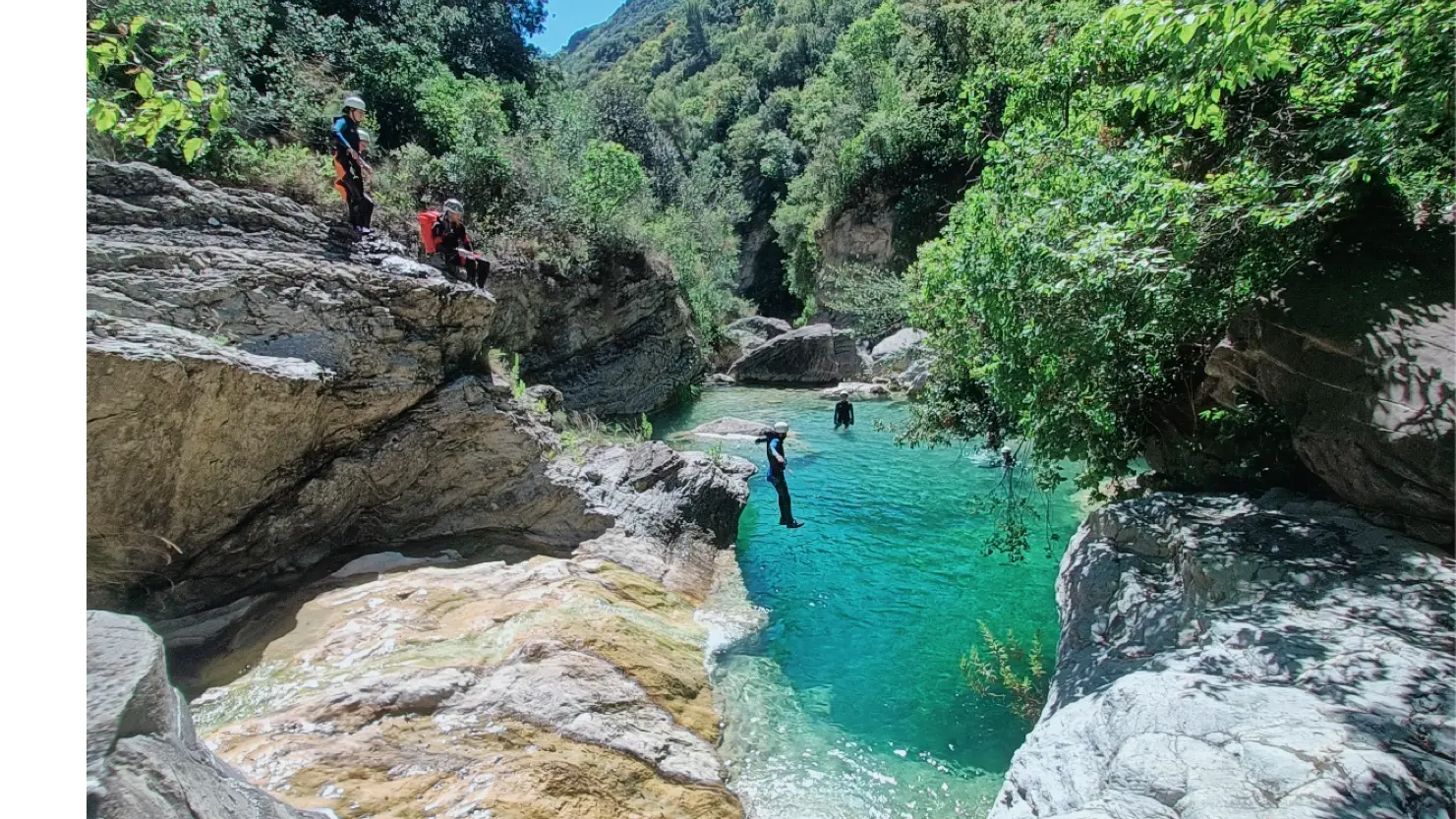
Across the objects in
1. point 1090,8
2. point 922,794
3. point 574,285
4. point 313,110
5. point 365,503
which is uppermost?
point 1090,8

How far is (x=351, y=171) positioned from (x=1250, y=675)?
10.8m

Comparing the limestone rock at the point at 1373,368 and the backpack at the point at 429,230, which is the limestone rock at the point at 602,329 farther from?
the limestone rock at the point at 1373,368

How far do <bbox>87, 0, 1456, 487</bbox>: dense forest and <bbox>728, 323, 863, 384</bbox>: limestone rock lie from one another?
5173mm

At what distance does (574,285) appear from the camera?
19359 mm

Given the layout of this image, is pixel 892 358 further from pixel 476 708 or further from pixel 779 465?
pixel 476 708

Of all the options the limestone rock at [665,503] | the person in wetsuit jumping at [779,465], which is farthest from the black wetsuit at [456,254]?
the person in wetsuit jumping at [779,465]

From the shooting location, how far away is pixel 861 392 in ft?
83.9

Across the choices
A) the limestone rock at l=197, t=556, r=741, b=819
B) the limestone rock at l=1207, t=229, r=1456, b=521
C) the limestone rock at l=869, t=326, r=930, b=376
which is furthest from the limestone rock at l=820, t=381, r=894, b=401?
the limestone rock at l=1207, t=229, r=1456, b=521

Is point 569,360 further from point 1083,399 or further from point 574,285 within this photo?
point 1083,399

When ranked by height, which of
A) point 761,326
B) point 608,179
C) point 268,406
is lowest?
point 268,406

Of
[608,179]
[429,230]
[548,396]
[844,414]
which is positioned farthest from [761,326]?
[429,230]
